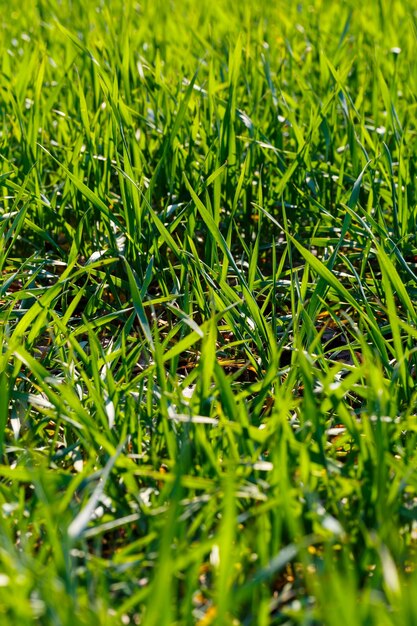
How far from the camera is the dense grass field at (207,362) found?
1138mm

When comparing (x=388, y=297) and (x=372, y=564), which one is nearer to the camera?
(x=372, y=564)

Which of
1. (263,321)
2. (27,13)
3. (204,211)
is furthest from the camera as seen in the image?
(27,13)

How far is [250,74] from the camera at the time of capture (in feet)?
9.43

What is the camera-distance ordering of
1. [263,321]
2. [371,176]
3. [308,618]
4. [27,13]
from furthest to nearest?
1. [27,13]
2. [371,176]
3. [263,321]
4. [308,618]

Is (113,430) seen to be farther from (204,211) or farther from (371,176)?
(371,176)

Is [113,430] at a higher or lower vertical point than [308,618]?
lower

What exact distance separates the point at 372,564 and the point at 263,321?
2.13 feet

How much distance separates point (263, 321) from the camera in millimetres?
1777

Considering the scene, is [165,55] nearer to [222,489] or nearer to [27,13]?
[27,13]

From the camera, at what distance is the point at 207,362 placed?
1438 mm

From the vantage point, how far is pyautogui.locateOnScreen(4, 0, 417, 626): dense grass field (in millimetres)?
1138

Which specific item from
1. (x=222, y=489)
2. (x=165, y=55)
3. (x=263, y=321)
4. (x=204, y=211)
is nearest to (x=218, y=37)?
(x=165, y=55)

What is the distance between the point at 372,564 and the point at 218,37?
2.75 metres

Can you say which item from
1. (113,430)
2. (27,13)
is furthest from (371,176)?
(27,13)
